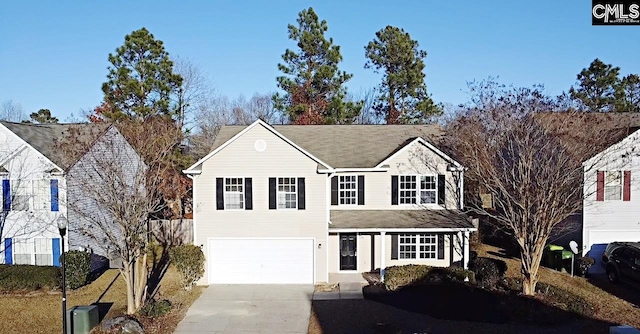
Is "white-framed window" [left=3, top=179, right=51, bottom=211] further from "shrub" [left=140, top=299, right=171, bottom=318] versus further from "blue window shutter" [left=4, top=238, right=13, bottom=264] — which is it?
"shrub" [left=140, top=299, right=171, bottom=318]

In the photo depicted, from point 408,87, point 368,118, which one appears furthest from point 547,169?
point 368,118

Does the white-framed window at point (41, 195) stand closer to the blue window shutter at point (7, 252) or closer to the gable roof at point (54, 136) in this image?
the gable roof at point (54, 136)

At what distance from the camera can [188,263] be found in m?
20.8

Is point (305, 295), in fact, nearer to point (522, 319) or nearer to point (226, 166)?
point (226, 166)

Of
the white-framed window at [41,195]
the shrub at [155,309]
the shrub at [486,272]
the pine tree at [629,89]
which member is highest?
the pine tree at [629,89]

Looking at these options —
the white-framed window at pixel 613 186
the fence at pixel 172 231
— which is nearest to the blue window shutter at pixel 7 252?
the fence at pixel 172 231

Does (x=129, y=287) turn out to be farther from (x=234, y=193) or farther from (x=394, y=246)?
(x=394, y=246)

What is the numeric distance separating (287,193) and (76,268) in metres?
9.34

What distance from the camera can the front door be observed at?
23172 millimetres

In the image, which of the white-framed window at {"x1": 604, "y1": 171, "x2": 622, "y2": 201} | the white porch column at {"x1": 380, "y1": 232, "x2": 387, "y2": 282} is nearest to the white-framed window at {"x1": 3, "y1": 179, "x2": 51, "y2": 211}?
the white porch column at {"x1": 380, "y1": 232, "x2": 387, "y2": 282}

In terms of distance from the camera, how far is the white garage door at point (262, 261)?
72.6 ft

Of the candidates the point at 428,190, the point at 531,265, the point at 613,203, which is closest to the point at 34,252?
the point at 428,190

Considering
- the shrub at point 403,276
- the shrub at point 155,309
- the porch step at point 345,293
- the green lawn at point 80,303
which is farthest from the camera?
the shrub at point 403,276

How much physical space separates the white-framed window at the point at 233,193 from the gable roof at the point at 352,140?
2464 mm
